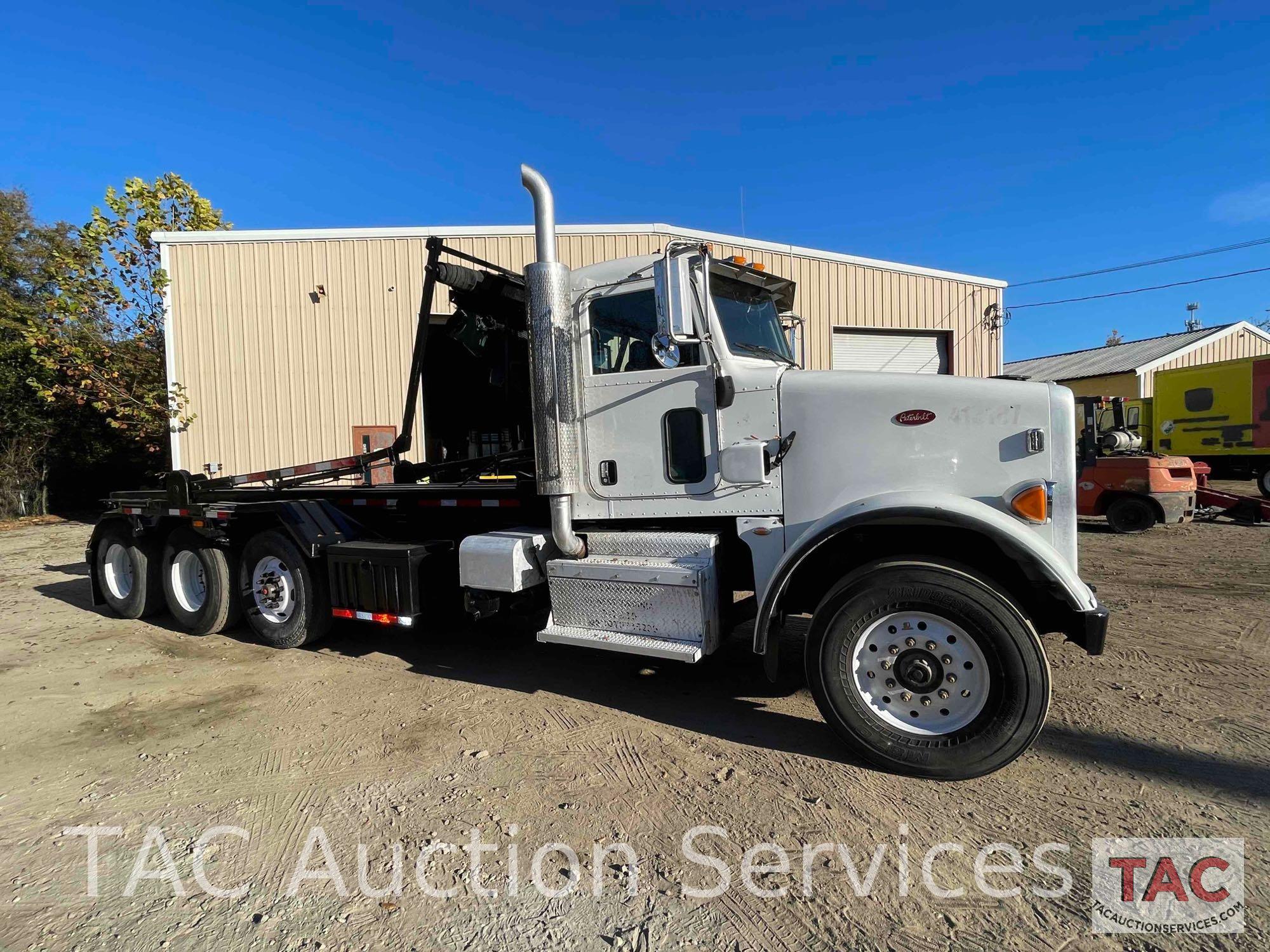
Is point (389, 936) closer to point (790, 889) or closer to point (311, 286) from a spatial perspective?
point (790, 889)

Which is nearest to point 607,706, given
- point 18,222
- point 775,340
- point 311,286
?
point 775,340

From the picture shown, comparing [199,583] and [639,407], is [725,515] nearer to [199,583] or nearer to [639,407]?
[639,407]

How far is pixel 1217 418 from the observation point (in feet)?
55.4

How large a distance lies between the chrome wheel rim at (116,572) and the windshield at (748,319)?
7024mm

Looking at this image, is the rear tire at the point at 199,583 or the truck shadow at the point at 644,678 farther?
the rear tire at the point at 199,583

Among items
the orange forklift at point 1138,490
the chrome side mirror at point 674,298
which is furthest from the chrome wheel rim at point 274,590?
the orange forklift at point 1138,490

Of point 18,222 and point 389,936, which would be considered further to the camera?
point 18,222

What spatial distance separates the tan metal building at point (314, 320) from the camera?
13.6m

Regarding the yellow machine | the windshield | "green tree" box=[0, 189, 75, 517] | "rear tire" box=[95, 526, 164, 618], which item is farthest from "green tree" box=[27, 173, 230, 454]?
the yellow machine

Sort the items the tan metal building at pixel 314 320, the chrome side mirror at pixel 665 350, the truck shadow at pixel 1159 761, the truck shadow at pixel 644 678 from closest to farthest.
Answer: the truck shadow at pixel 1159 761 < the chrome side mirror at pixel 665 350 < the truck shadow at pixel 644 678 < the tan metal building at pixel 314 320

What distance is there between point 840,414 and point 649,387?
3.80 feet

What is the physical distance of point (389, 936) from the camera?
7.61 ft

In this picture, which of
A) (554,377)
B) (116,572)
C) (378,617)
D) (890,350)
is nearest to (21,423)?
(116,572)

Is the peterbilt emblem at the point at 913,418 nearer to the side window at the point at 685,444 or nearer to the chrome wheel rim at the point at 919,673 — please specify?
the chrome wheel rim at the point at 919,673
